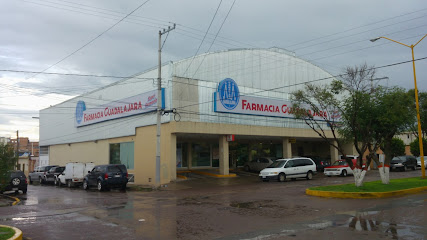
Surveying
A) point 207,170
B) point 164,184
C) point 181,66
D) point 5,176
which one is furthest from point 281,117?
point 5,176

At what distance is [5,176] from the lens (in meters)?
18.9

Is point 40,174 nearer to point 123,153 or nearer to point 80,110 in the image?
point 80,110

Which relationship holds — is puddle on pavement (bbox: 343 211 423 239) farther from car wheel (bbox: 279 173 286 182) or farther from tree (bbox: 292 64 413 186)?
car wheel (bbox: 279 173 286 182)

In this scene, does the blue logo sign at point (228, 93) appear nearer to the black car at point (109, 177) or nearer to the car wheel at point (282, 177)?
the car wheel at point (282, 177)

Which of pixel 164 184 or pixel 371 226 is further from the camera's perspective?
pixel 164 184

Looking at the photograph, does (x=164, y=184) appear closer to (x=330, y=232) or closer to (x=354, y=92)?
(x=354, y=92)

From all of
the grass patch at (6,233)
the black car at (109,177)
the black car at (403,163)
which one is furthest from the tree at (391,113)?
the black car at (403,163)

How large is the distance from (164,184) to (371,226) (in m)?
17.5

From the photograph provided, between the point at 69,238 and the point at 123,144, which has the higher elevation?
the point at 123,144

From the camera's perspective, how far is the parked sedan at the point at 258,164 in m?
34.3

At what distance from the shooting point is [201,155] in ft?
111

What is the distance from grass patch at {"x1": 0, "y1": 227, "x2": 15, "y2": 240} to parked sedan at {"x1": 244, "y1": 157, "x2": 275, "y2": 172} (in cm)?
2727

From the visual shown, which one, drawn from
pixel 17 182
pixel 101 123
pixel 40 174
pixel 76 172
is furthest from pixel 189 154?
pixel 40 174

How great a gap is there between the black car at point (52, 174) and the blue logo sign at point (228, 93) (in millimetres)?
15931
